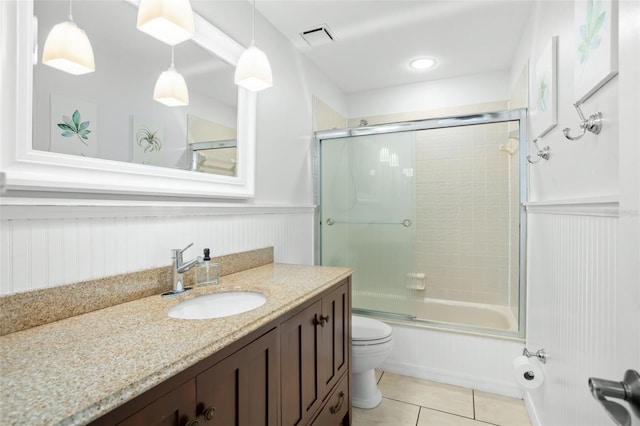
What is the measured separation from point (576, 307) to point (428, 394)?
4.35ft

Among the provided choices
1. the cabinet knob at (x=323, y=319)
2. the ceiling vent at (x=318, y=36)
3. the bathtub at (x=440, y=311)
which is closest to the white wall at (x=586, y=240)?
the bathtub at (x=440, y=311)

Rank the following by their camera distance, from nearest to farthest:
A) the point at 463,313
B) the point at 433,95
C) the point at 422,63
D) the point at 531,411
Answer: the point at 531,411 → the point at 422,63 → the point at 463,313 → the point at 433,95

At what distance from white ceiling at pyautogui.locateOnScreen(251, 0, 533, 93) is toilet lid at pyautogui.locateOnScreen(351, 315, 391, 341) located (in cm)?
197

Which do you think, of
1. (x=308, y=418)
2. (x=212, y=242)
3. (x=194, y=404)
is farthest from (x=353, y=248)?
(x=194, y=404)

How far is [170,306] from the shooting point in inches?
44.4

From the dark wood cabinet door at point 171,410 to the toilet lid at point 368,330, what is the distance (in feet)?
4.33

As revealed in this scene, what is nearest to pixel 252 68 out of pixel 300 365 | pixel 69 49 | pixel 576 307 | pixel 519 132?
pixel 69 49

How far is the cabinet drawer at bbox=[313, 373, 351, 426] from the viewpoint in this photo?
55.1 inches

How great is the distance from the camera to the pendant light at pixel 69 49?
0.96 m

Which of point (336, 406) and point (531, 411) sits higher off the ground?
point (336, 406)

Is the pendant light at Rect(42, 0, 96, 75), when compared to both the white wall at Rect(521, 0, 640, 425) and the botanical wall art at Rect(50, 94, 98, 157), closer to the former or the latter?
the botanical wall art at Rect(50, 94, 98, 157)

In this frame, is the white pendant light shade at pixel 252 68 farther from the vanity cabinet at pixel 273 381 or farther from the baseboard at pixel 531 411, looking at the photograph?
the baseboard at pixel 531 411

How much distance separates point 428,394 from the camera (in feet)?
6.83

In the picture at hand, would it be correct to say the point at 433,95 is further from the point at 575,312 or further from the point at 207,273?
the point at 207,273
